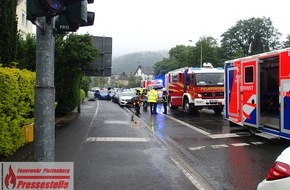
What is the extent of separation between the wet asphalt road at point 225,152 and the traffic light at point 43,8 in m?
4.76

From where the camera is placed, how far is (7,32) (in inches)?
514

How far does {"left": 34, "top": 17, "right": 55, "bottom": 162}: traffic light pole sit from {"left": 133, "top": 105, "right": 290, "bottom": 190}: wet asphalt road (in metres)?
4.12

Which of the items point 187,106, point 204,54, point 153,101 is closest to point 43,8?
point 187,106

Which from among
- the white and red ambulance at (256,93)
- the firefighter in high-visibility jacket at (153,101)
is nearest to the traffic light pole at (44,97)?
the white and red ambulance at (256,93)

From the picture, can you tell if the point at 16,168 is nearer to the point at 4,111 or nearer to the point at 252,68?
the point at 4,111

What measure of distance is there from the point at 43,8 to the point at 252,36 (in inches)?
3956

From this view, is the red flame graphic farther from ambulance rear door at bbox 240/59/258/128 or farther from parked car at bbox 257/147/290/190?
ambulance rear door at bbox 240/59/258/128

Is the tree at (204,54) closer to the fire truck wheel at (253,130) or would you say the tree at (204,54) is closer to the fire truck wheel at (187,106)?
the fire truck wheel at (187,106)

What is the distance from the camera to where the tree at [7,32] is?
42.4ft

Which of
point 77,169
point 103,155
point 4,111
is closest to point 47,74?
point 77,169

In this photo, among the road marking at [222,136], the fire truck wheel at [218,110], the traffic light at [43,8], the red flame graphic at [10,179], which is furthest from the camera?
the fire truck wheel at [218,110]

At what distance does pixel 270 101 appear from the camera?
45.2ft

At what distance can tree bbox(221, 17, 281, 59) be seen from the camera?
98.8 metres

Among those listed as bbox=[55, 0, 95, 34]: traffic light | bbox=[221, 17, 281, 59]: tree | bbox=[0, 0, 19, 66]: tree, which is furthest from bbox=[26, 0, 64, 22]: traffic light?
bbox=[221, 17, 281, 59]: tree
